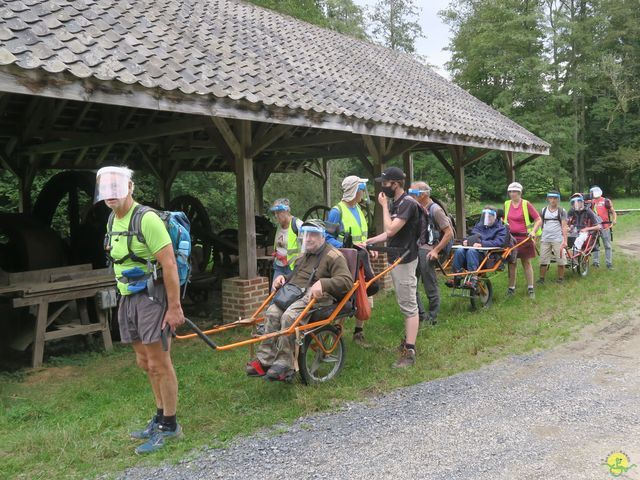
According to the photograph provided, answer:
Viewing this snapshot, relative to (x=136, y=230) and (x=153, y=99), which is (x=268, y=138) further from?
(x=136, y=230)

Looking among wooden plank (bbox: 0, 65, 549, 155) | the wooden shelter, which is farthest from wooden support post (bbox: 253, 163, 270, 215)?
wooden plank (bbox: 0, 65, 549, 155)

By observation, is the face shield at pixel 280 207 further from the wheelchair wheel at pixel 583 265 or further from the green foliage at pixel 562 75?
the green foliage at pixel 562 75

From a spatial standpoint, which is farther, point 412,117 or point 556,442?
point 412,117

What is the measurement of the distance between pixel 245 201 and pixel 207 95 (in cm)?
195

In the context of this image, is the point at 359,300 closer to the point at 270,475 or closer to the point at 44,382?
the point at 270,475

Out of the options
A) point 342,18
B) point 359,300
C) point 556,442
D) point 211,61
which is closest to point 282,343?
point 359,300

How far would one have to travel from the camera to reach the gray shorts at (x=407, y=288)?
5.21 meters

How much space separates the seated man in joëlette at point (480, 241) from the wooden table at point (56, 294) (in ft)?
14.6

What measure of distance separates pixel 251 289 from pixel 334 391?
291cm

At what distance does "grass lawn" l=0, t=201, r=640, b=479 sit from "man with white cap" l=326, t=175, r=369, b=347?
39.9 inches

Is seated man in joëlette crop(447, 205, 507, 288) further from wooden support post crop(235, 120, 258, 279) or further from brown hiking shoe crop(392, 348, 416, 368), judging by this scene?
wooden support post crop(235, 120, 258, 279)

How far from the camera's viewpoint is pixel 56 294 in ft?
19.9

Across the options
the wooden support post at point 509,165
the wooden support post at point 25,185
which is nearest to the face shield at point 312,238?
the wooden support post at point 25,185

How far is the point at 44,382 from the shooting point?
5.34 m
